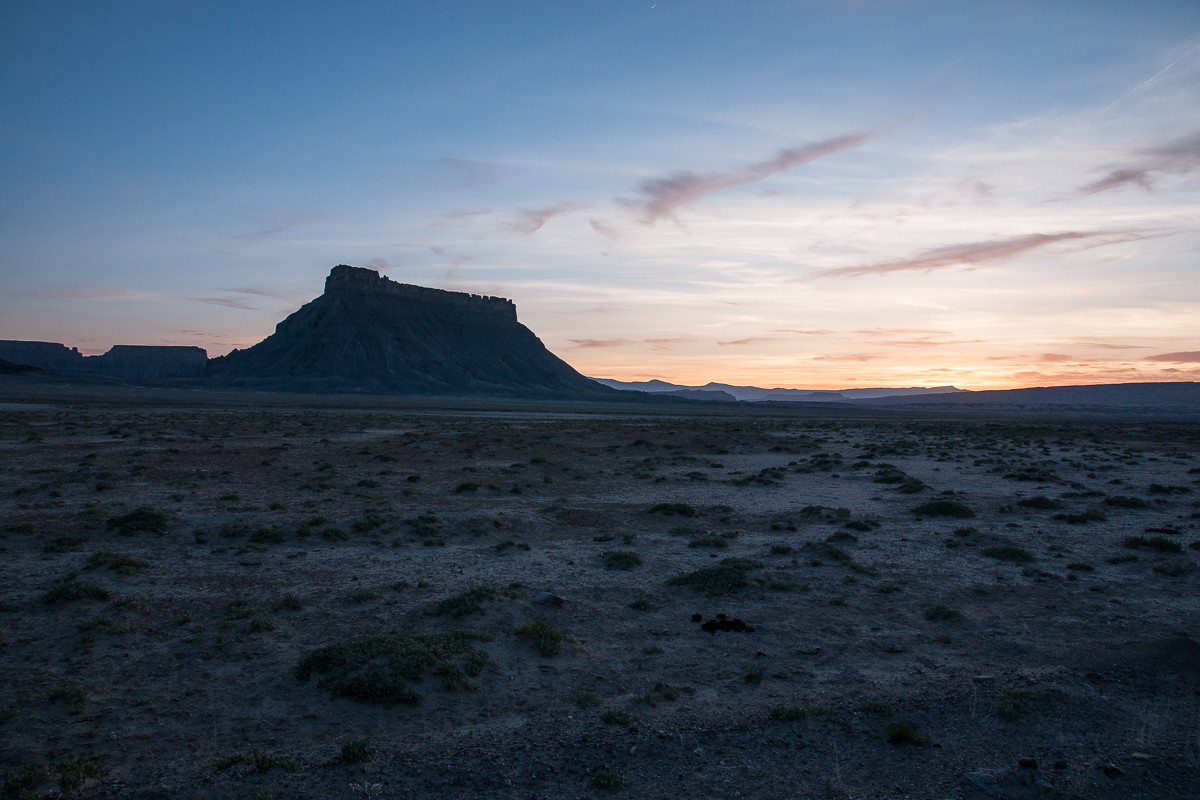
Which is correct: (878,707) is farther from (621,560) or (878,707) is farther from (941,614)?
(621,560)

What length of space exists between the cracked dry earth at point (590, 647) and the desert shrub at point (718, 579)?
5 cm

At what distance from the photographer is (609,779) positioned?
518 cm

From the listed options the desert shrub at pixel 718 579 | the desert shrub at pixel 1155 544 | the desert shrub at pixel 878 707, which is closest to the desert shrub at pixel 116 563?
the desert shrub at pixel 718 579

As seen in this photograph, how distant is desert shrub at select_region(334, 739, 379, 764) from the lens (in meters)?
5.45

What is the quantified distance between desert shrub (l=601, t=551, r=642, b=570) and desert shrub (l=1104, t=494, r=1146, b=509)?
14583 millimetres

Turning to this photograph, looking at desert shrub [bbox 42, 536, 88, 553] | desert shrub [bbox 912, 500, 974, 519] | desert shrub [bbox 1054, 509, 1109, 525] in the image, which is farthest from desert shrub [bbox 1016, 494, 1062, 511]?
desert shrub [bbox 42, 536, 88, 553]

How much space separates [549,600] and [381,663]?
113 inches

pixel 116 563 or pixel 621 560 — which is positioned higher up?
pixel 116 563

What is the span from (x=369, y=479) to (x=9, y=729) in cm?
1525

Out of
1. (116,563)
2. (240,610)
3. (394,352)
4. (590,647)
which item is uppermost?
(394,352)

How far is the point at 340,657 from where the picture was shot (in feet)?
23.3

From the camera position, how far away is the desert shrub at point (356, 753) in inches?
214

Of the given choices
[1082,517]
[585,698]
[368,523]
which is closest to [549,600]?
[585,698]

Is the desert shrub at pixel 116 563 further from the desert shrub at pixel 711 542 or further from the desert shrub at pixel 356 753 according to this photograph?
the desert shrub at pixel 711 542
